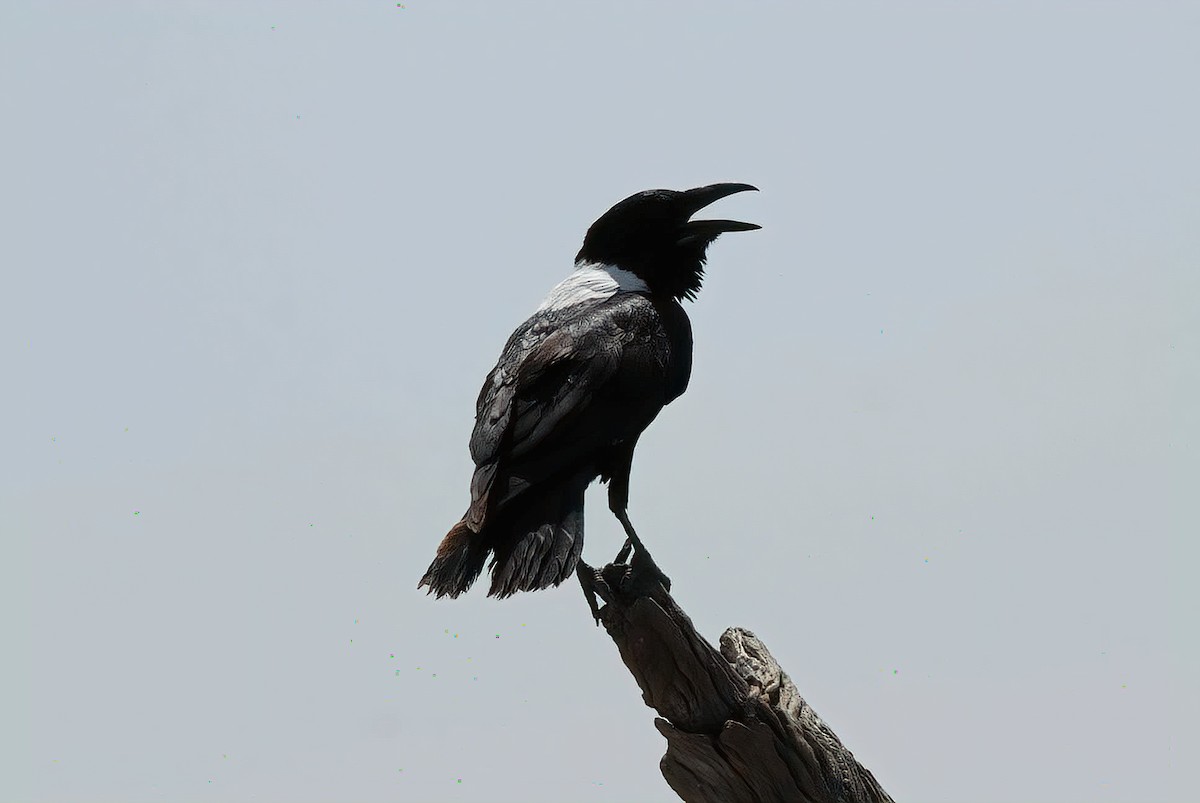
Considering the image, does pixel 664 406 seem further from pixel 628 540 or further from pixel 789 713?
pixel 789 713

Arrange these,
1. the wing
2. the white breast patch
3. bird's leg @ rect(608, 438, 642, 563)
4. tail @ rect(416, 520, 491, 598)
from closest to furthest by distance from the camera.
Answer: tail @ rect(416, 520, 491, 598)
the wing
bird's leg @ rect(608, 438, 642, 563)
the white breast patch

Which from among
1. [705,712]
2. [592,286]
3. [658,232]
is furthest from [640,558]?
[658,232]

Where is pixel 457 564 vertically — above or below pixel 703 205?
below

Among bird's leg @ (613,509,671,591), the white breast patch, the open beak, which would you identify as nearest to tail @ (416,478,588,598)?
bird's leg @ (613,509,671,591)

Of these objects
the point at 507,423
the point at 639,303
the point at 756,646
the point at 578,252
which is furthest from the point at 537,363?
the point at 756,646

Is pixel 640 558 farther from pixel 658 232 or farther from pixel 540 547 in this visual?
pixel 658 232

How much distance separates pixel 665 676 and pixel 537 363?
4.30ft

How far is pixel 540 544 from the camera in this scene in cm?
409

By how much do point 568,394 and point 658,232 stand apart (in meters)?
1.21

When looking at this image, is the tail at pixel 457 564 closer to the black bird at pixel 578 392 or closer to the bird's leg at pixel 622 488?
the black bird at pixel 578 392

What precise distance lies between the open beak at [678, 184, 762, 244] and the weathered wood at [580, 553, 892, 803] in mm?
1557

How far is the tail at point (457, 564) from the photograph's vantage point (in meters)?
4.12

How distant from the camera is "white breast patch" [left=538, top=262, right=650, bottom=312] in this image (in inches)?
198

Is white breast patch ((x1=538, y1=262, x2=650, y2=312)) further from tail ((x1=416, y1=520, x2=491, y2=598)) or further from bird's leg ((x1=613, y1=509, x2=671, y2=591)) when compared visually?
tail ((x1=416, y1=520, x2=491, y2=598))
